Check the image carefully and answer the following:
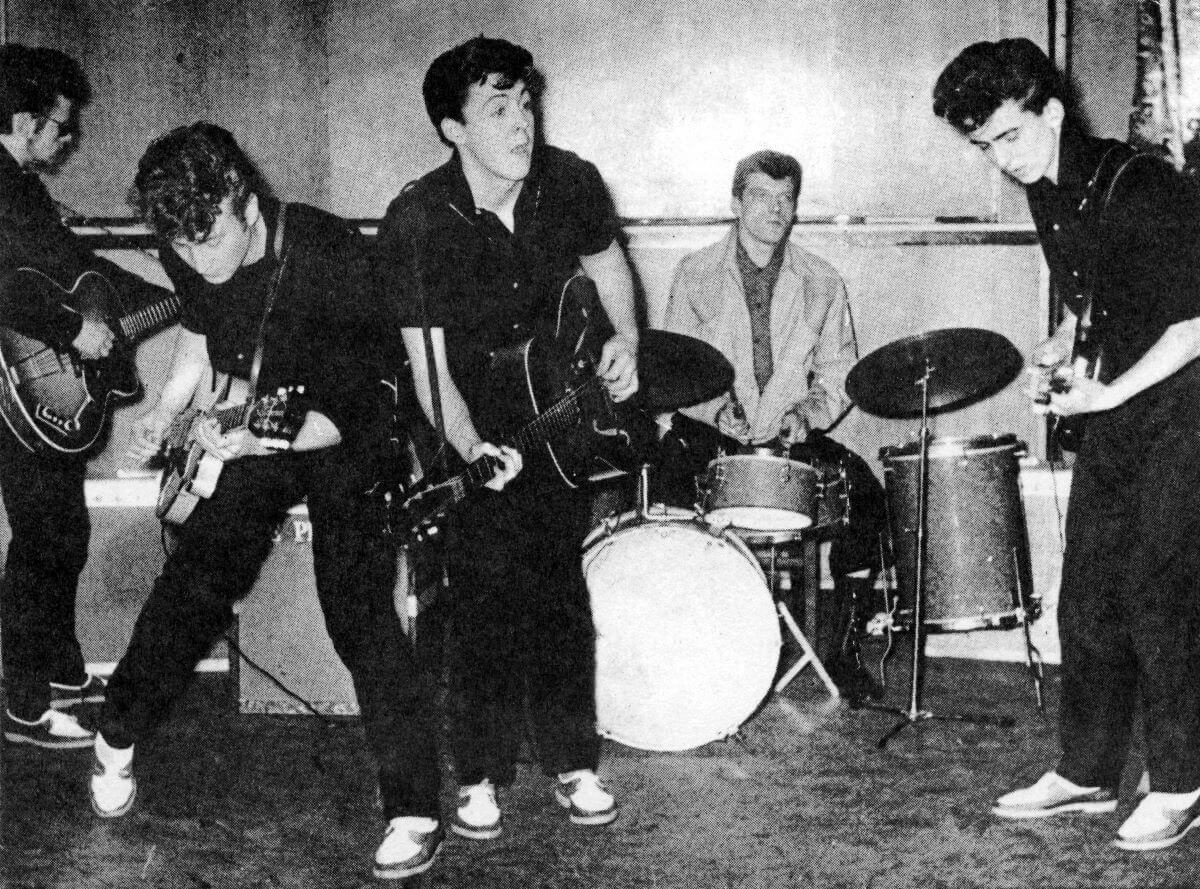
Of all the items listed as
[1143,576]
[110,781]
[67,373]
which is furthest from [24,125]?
[1143,576]

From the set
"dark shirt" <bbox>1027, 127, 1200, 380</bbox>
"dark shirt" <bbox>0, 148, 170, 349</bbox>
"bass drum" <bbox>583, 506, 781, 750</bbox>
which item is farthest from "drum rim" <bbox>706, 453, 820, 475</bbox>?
"dark shirt" <bbox>0, 148, 170, 349</bbox>

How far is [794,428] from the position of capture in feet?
17.7

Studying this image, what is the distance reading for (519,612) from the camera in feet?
11.4

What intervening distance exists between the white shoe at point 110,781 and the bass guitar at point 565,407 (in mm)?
1302

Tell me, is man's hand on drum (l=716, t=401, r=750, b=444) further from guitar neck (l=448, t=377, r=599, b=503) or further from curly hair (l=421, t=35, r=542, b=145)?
curly hair (l=421, t=35, r=542, b=145)

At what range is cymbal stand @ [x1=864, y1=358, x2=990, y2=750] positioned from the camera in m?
4.40

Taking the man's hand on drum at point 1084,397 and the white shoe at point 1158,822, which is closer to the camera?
the man's hand on drum at point 1084,397

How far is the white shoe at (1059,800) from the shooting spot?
3.52 metres

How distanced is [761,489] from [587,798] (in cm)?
136

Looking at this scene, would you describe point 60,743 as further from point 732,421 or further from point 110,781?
point 732,421

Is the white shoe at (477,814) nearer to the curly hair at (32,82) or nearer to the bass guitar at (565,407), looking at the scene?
the bass guitar at (565,407)

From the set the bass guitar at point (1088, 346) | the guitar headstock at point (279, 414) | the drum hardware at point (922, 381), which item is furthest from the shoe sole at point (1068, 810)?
the guitar headstock at point (279, 414)

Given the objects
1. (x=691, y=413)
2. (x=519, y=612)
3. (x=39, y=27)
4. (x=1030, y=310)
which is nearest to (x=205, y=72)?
(x=39, y=27)

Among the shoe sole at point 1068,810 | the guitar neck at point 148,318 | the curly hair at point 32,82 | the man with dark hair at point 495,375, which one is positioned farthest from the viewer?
the guitar neck at point 148,318
